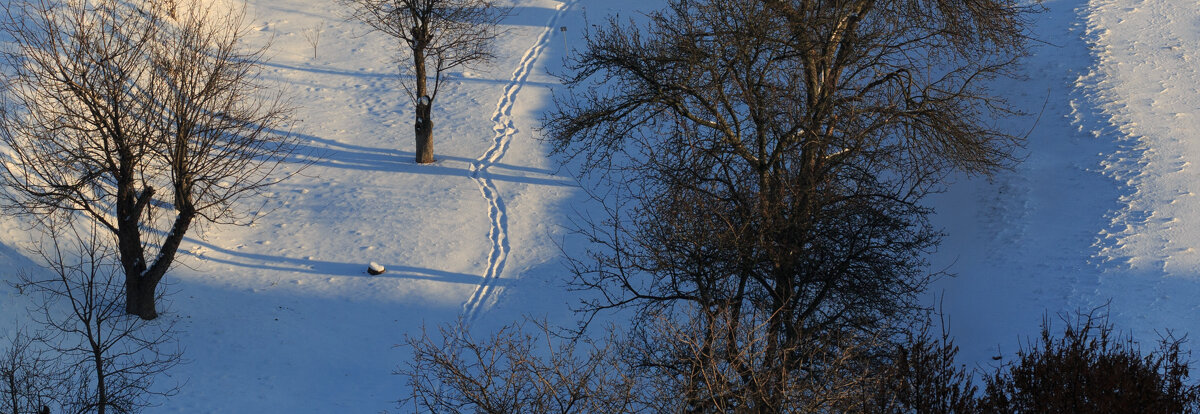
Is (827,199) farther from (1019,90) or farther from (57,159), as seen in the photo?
(57,159)

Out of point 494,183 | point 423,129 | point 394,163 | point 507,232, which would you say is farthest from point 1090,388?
point 394,163

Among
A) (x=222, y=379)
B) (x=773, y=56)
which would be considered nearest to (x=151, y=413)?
(x=222, y=379)

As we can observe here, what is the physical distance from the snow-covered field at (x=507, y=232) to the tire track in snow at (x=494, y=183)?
2.3 inches

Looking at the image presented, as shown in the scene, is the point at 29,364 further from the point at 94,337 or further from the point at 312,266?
the point at 312,266

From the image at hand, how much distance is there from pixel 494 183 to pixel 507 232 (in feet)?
7.53

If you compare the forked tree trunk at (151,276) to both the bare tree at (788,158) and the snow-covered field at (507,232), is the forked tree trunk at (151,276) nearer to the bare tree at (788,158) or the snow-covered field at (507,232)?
the snow-covered field at (507,232)

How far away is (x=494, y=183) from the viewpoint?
22125mm

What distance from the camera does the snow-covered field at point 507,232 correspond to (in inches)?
577

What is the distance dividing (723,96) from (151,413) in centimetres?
949

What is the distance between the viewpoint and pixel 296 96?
83.8ft

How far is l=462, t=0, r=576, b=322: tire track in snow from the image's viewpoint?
18.1 m

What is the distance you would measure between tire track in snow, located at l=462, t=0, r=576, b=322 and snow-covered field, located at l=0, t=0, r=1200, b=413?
2.3 inches

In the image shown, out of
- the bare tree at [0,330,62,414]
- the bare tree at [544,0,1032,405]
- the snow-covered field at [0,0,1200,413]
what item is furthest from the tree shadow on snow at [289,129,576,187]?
the bare tree at [0,330,62,414]

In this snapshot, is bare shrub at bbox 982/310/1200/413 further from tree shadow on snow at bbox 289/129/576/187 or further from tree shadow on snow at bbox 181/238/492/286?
tree shadow on snow at bbox 289/129/576/187
